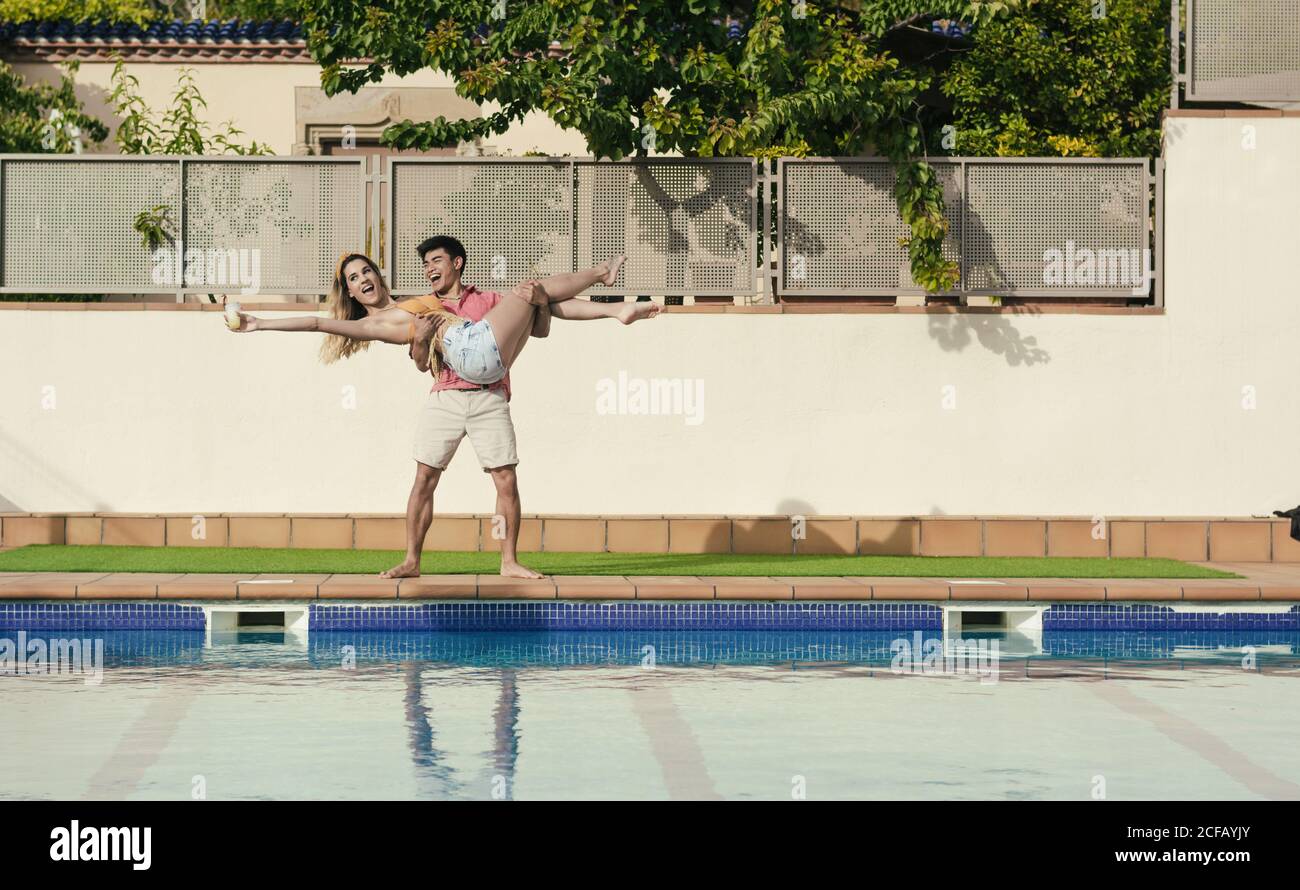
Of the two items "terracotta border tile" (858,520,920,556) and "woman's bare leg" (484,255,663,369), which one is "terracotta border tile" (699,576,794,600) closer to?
"woman's bare leg" (484,255,663,369)

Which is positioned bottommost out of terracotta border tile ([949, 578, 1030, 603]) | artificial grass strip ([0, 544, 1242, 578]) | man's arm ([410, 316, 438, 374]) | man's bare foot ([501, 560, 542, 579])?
terracotta border tile ([949, 578, 1030, 603])

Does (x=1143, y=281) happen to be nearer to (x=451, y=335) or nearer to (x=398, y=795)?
(x=451, y=335)

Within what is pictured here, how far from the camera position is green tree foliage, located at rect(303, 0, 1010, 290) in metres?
14.2

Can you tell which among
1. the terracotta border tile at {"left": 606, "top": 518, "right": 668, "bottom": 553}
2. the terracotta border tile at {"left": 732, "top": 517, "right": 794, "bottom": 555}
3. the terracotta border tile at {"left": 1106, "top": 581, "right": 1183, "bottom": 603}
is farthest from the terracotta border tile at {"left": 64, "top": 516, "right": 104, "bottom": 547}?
the terracotta border tile at {"left": 1106, "top": 581, "right": 1183, "bottom": 603}

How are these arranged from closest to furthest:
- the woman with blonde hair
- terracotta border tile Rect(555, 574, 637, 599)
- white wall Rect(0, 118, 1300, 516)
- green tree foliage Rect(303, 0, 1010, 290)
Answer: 1. terracotta border tile Rect(555, 574, 637, 599)
2. the woman with blonde hair
3. green tree foliage Rect(303, 0, 1010, 290)
4. white wall Rect(0, 118, 1300, 516)

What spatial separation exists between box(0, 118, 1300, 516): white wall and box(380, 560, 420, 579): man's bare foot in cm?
302

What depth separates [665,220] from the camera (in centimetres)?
1508

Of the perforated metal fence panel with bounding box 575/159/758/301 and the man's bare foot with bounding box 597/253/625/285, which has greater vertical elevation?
the perforated metal fence panel with bounding box 575/159/758/301

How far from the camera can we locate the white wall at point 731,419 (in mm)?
14781

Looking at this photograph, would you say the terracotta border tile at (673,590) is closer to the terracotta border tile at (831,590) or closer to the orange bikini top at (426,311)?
the terracotta border tile at (831,590)

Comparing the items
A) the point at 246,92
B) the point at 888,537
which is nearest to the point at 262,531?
the point at 888,537

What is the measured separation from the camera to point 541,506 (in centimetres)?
1482

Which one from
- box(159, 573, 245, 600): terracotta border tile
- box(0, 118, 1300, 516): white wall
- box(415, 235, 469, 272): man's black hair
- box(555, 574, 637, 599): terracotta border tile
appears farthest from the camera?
box(0, 118, 1300, 516): white wall
